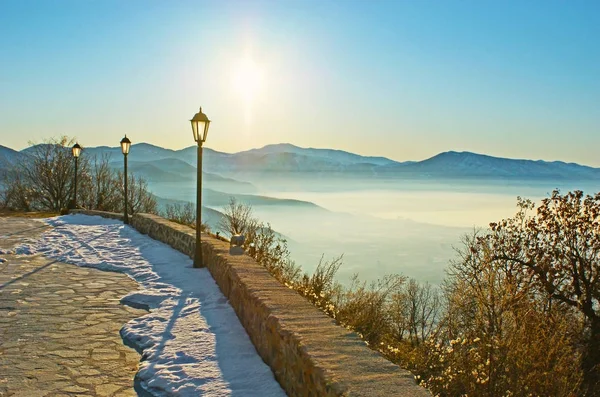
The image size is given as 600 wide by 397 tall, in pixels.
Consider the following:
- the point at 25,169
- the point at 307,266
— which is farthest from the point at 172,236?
the point at 307,266

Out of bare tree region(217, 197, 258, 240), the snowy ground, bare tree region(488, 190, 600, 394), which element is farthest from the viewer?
bare tree region(217, 197, 258, 240)

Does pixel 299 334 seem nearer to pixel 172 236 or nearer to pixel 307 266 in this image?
pixel 172 236

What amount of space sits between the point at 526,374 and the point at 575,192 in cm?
922

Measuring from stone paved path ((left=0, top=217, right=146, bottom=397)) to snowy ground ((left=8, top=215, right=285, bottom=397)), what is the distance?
0.67 feet

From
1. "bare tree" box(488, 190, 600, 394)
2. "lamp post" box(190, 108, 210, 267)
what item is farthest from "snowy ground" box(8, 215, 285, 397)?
"bare tree" box(488, 190, 600, 394)

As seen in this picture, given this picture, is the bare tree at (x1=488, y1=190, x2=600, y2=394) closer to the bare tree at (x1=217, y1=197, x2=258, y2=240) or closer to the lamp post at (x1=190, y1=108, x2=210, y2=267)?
the bare tree at (x1=217, y1=197, x2=258, y2=240)

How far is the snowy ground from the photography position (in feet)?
12.8

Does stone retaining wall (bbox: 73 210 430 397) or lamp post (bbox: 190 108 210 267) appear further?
lamp post (bbox: 190 108 210 267)

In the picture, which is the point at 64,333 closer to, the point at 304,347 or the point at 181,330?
the point at 181,330

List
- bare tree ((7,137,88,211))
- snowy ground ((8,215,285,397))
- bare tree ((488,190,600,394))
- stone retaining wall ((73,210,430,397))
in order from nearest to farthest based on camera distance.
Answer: stone retaining wall ((73,210,430,397))
snowy ground ((8,215,285,397))
bare tree ((488,190,600,394))
bare tree ((7,137,88,211))

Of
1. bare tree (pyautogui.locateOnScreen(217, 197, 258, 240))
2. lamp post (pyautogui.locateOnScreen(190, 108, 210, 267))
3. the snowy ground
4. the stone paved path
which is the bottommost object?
the stone paved path

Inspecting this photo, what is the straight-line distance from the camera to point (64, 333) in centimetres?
510

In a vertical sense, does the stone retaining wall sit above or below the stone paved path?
above

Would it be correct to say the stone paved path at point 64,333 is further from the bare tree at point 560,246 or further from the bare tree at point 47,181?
the bare tree at point 47,181
